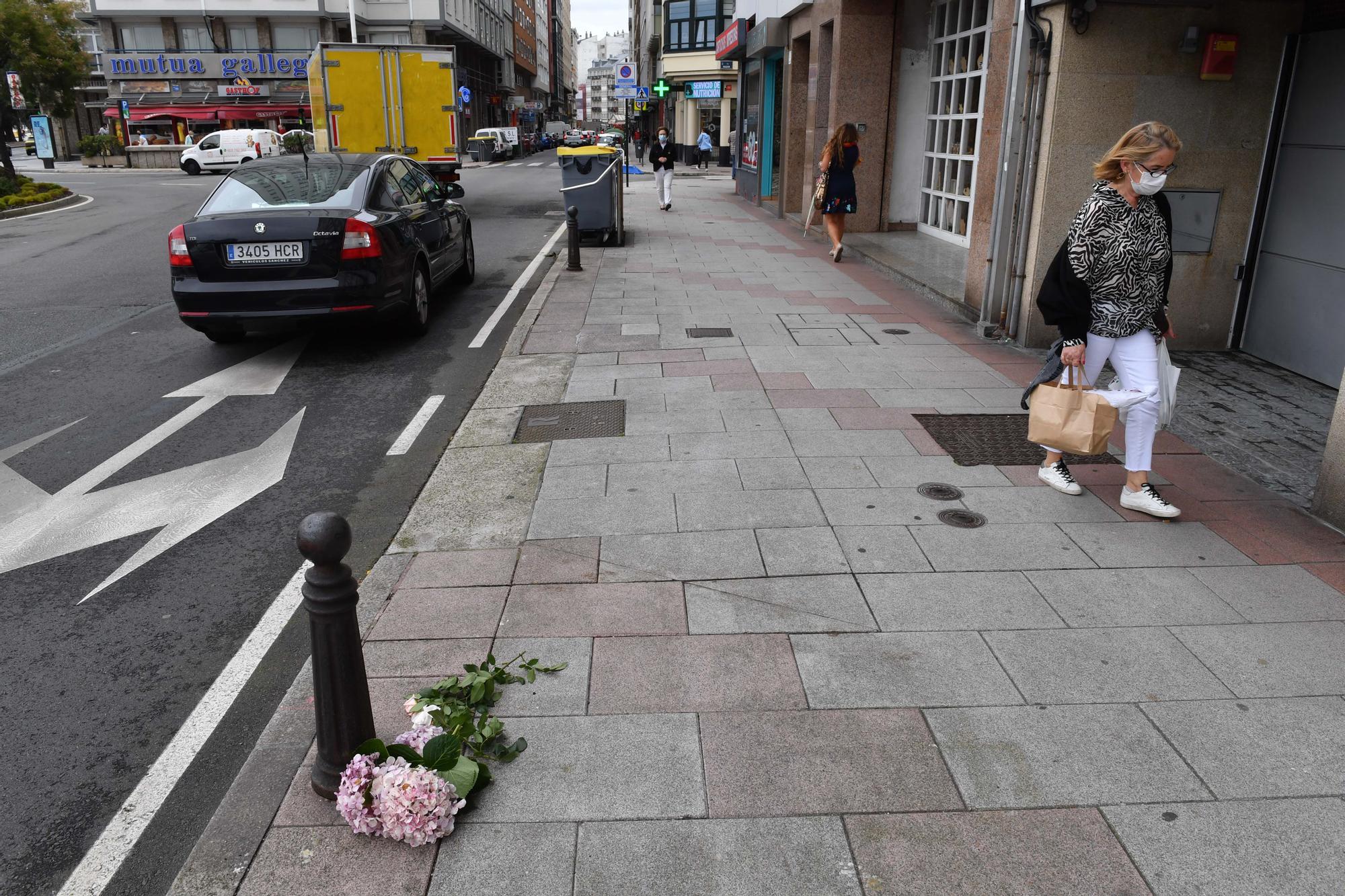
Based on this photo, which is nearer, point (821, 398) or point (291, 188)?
point (821, 398)

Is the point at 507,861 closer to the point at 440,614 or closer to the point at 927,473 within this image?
the point at 440,614

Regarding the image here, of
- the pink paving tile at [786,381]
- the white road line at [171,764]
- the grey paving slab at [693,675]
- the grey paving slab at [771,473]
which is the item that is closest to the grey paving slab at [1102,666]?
the grey paving slab at [693,675]

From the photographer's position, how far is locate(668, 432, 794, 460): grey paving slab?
5.79 m

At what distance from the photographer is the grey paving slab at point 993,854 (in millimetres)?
2545

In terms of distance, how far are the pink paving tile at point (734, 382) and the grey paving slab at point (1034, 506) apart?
2283 mm

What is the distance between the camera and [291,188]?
845cm

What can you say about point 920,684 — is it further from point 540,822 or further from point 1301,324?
point 1301,324

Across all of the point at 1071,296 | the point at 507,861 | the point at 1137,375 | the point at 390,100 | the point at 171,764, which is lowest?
the point at 171,764

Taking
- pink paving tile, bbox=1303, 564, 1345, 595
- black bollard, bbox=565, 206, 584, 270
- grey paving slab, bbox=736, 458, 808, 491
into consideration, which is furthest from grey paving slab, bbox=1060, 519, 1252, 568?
black bollard, bbox=565, 206, 584, 270

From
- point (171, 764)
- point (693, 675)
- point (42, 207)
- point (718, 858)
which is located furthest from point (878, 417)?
point (42, 207)

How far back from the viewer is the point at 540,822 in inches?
110

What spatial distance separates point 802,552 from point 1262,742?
193 centimetres

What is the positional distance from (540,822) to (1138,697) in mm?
2037

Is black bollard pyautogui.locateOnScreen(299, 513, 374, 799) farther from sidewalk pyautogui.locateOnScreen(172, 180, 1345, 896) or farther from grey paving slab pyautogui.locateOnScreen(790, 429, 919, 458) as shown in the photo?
grey paving slab pyautogui.locateOnScreen(790, 429, 919, 458)
